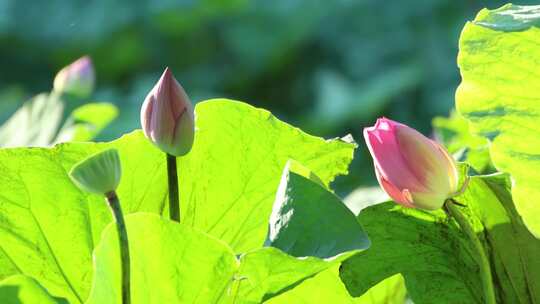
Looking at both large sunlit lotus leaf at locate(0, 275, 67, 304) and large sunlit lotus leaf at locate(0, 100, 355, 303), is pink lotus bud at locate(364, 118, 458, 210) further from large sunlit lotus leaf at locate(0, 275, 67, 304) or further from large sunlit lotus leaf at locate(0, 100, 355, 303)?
large sunlit lotus leaf at locate(0, 275, 67, 304)

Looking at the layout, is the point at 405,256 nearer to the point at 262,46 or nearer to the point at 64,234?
the point at 64,234

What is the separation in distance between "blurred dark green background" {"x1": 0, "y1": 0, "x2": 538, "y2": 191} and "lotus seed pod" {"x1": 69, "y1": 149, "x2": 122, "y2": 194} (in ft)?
14.2

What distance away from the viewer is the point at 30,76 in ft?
17.5

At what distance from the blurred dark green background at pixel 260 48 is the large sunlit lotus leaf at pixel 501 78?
425cm

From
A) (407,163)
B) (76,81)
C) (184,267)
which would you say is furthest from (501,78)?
(76,81)

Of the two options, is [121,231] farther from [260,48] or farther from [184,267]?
[260,48]

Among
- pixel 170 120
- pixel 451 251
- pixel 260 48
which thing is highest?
pixel 170 120

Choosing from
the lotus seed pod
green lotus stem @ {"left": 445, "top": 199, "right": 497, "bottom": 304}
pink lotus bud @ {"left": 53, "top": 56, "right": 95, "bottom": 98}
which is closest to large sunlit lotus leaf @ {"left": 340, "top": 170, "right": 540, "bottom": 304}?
green lotus stem @ {"left": 445, "top": 199, "right": 497, "bottom": 304}

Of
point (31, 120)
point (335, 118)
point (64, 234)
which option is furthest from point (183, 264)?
point (335, 118)

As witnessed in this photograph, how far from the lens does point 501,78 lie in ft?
1.64

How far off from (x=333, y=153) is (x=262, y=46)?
4536mm

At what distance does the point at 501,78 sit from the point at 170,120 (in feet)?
0.48

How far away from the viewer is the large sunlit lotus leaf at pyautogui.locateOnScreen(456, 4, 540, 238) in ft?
1.61

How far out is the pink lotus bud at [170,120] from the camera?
51cm
